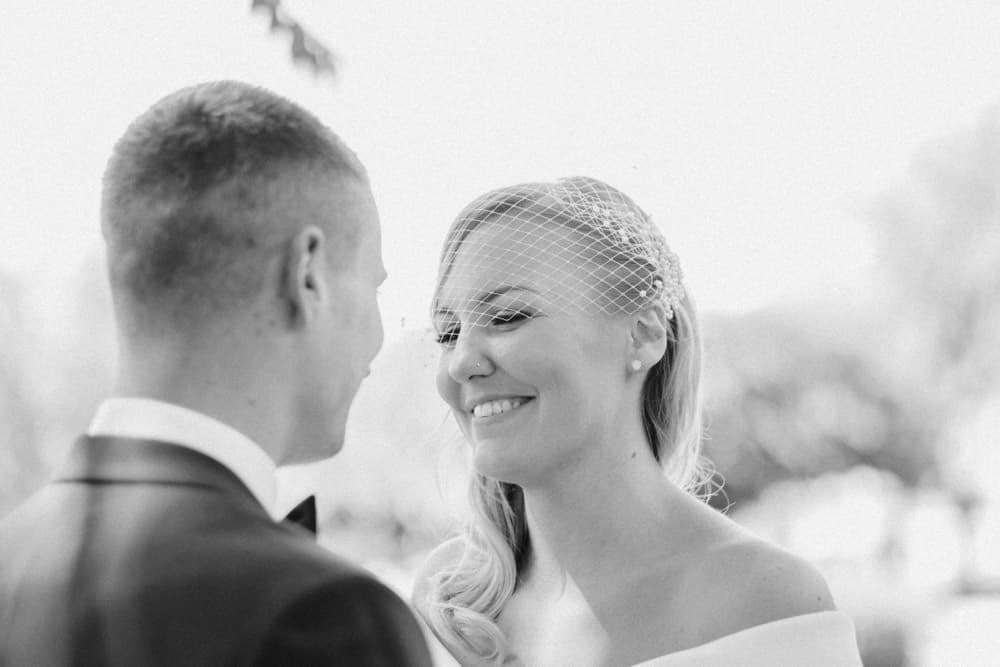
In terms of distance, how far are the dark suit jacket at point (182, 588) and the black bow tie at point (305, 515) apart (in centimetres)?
57

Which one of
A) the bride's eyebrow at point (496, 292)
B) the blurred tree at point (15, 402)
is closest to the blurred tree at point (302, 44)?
the bride's eyebrow at point (496, 292)

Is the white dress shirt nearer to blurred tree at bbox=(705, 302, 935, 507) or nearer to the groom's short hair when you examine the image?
the groom's short hair

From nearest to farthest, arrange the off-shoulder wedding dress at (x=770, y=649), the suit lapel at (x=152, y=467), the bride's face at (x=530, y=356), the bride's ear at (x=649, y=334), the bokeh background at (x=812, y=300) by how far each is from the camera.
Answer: the suit lapel at (x=152, y=467), the off-shoulder wedding dress at (x=770, y=649), the bride's face at (x=530, y=356), the bride's ear at (x=649, y=334), the bokeh background at (x=812, y=300)

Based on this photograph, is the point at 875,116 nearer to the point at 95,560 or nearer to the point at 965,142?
the point at 965,142

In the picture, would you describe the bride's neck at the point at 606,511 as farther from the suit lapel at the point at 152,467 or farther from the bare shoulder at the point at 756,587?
the suit lapel at the point at 152,467

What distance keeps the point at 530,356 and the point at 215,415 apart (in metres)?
2.14

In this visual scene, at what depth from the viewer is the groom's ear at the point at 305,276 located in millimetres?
1880

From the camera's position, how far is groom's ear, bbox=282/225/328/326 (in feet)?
6.17

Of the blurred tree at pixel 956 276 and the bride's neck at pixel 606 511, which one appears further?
the blurred tree at pixel 956 276

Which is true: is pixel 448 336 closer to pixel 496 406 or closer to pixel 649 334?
pixel 496 406

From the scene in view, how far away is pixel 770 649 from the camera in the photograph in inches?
140

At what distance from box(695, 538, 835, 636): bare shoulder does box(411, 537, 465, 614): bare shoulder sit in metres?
1.27

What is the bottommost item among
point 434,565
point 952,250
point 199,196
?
point 952,250

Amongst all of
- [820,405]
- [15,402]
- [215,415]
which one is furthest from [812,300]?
[215,415]
